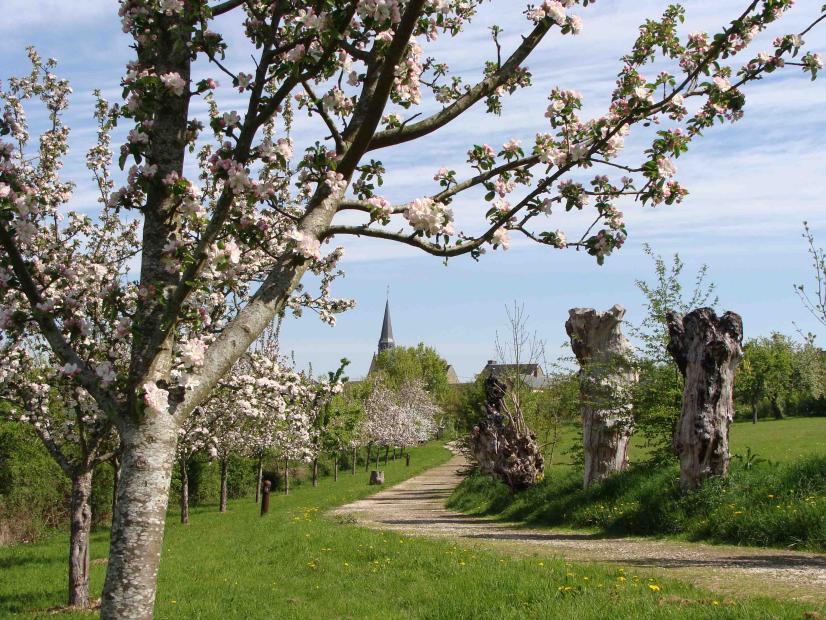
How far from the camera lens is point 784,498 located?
1049cm

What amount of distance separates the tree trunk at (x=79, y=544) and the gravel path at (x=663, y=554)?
19.8 ft

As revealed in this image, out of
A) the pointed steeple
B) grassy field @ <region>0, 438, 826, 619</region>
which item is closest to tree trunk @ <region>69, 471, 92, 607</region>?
grassy field @ <region>0, 438, 826, 619</region>

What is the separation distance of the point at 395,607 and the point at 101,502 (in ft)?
67.4

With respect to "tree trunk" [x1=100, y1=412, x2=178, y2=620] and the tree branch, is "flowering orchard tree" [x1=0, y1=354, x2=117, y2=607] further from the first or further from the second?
the tree branch

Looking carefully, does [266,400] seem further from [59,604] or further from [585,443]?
[585,443]

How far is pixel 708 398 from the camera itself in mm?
12078

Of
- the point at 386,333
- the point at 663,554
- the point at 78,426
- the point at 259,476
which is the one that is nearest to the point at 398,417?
the point at 259,476

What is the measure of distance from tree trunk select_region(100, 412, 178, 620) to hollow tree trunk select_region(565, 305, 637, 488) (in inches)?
A: 497

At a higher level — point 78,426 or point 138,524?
point 78,426

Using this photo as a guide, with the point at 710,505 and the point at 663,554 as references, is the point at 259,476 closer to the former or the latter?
the point at 710,505

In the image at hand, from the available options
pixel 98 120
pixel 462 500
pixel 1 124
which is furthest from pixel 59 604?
pixel 462 500

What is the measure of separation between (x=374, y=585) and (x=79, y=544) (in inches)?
194

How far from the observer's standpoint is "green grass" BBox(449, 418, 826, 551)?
9.90 metres

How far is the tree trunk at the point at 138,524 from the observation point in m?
3.96
